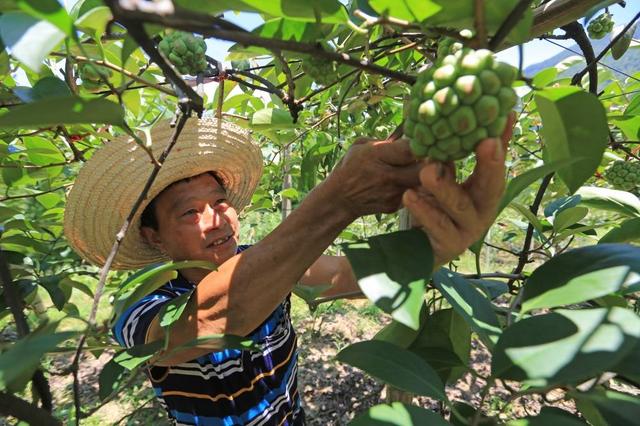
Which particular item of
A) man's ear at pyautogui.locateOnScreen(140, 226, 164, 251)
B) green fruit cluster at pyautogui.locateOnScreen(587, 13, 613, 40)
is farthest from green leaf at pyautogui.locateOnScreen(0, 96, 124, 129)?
green fruit cluster at pyautogui.locateOnScreen(587, 13, 613, 40)

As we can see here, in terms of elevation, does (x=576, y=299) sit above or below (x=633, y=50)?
below

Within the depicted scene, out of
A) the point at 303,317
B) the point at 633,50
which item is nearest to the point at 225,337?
the point at 633,50

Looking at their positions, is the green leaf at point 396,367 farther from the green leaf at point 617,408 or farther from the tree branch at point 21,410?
the tree branch at point 21,410

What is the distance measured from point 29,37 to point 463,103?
0.39 meters

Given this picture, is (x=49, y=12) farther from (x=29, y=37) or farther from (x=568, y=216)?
(x=568, y=216)

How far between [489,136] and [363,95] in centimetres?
88

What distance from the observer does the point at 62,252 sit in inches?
80.9

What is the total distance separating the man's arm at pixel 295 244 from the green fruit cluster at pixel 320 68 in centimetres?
19

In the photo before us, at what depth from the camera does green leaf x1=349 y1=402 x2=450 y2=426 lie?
450 millimetres

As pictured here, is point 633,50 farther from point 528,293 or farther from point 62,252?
point 62,252

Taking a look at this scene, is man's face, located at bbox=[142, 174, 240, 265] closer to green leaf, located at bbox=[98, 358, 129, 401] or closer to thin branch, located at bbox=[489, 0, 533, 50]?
green leaf, located at bbox=[98, 358, 129, 401]

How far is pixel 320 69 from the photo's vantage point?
0.75m

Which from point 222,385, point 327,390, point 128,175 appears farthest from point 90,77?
point 327,390

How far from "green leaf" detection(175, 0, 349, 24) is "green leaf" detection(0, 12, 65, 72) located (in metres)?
0.16
